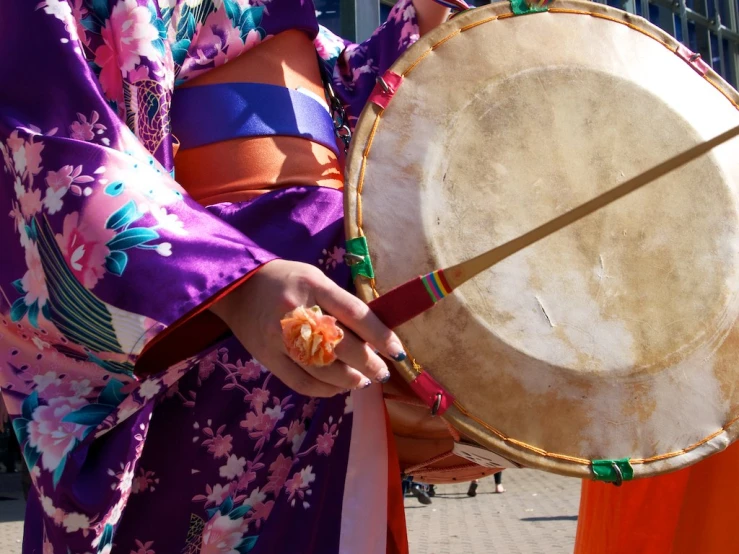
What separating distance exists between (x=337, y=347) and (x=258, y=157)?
1.36 feet

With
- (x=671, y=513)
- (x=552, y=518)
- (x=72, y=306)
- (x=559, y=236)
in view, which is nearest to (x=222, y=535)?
(x=72, y=306)

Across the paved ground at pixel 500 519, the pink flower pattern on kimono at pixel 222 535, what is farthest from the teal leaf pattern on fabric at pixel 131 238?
the paved ground at pixel 500 519

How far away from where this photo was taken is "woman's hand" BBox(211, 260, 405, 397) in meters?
0.79

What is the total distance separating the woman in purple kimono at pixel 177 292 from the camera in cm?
87

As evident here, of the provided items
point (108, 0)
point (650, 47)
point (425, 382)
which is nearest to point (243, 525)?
point (425, 382)

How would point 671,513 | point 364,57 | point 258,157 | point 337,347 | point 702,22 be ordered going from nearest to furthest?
point 337,347 < point 258,157 < point 671,513 < point 364,57 < point 702,22

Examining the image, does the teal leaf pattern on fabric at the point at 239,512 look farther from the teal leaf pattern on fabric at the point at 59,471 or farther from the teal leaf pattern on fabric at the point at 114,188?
the teal leaf pattern on fabric at the point at 114,188

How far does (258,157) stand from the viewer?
112 cm

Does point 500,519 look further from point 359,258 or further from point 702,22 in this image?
point 702,22

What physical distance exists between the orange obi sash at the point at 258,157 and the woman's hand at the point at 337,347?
301 millimetres

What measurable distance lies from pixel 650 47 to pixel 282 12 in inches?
20.2

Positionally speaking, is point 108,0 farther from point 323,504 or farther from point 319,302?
point 323,504

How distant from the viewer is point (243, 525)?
1.06 m

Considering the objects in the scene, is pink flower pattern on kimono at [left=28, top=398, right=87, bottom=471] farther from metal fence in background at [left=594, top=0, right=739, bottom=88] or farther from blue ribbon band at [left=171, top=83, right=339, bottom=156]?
metal fence in background at [left=594, top=0, right=739, bottom=88]
